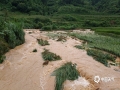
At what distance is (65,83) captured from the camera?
40.7ft

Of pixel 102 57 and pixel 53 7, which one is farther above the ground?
pixel 53 7

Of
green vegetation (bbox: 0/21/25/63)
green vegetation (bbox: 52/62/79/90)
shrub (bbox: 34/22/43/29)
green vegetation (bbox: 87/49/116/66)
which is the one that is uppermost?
green vegetation (bbox: 0/21/25/63)

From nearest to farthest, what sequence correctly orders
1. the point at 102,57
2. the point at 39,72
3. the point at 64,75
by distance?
the point at 64,75 < the point at 39,72 < the point at 102,57

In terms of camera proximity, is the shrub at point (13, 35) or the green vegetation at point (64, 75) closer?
the green vegetation at point (64, 75)

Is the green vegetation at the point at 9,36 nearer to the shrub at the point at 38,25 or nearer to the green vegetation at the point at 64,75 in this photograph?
the green vegetation at the point at 64,75

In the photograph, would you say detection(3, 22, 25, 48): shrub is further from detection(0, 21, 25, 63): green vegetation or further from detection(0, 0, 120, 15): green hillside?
detection(0, 0, 120, 15): green hillside

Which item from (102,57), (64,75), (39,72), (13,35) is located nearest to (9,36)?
(13,35)

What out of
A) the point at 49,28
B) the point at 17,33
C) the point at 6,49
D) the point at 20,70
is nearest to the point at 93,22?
the point at 49,28

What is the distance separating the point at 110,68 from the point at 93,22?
37557 millimetres

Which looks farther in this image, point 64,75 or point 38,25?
point 38,25

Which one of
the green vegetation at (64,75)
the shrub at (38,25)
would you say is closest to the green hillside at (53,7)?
the shrub at (38,25)

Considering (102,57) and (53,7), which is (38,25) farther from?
(102,57)

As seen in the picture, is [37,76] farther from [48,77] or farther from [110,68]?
[110,68]

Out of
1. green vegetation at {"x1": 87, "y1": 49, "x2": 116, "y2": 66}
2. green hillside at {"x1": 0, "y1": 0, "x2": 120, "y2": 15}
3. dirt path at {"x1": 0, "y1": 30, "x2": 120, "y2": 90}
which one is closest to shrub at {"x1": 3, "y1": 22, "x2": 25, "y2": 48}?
dirt path at {"x1": 0, "y1": 30, "x2": 120, "y2": 90}
